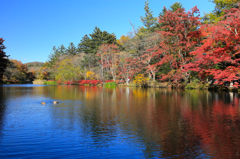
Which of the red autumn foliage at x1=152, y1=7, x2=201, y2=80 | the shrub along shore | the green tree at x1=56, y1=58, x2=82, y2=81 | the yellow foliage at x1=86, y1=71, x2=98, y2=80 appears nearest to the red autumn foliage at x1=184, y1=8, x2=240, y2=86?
the shrub along shore

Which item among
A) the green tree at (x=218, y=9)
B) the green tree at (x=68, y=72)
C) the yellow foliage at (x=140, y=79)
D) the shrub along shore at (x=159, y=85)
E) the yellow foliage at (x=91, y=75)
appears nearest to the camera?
the shrub along shore at (x=159, y=85)

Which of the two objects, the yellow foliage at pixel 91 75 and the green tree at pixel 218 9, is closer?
the green tree at pixel 218 9

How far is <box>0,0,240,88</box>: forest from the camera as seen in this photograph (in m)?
23.7

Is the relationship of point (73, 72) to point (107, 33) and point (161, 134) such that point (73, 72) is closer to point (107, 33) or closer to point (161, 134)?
point (107, 33)

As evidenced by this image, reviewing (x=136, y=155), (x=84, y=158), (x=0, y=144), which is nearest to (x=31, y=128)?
(x=0, y=144)

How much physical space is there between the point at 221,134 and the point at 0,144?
26.2 feet

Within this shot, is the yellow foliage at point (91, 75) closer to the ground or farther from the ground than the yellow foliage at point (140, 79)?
farther from the ground

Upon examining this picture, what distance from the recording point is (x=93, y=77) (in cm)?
5306

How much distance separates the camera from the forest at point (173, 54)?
23656 mm

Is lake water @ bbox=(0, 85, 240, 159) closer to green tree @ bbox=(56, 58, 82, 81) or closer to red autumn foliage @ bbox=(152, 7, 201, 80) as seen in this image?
red autumn foliage @ bbox=(152, 7, 201, 80)

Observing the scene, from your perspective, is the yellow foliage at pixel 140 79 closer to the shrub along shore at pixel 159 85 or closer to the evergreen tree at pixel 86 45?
the shrub along shore at pixel 159 85

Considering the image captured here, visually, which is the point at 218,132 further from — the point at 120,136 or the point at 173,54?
the point at 173,54

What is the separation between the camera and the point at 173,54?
113ft

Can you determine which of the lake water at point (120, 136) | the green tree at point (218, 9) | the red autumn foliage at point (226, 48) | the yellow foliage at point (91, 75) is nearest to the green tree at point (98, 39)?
the yellow foliage at point (91, 75)
